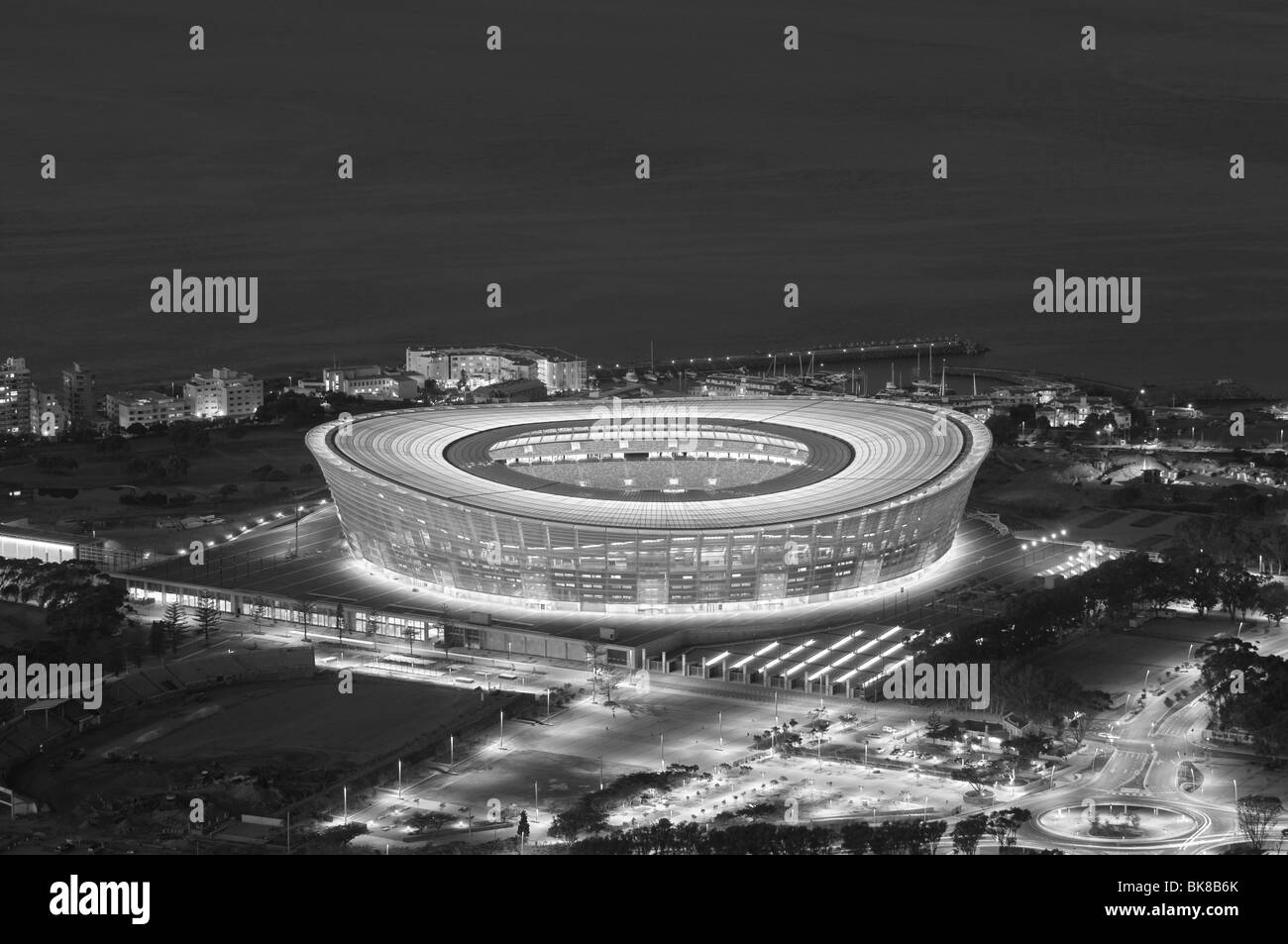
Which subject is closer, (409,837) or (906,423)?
(409,837)

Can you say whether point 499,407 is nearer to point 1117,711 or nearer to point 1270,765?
point 1117,711

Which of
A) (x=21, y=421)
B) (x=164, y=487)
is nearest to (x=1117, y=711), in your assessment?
(x=164, y=487)

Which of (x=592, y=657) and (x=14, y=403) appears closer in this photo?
(x=592, y=657)

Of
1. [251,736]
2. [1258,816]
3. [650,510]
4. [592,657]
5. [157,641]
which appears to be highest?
[650,510]

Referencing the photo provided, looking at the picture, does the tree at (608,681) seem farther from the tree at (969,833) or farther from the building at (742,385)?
the building at (742,385)

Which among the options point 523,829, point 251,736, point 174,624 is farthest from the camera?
point 174,624

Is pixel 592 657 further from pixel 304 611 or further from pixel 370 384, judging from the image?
pixel 370 384

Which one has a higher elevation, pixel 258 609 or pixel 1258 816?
pixel 258 609

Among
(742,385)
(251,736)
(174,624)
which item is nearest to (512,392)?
(742,385)
